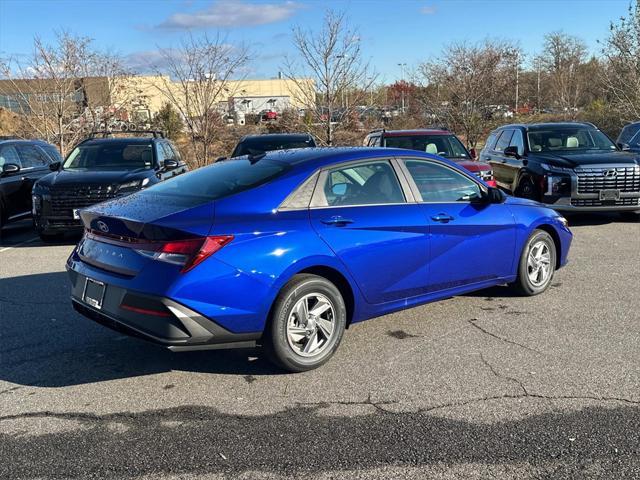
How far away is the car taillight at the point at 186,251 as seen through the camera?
3.85 metres

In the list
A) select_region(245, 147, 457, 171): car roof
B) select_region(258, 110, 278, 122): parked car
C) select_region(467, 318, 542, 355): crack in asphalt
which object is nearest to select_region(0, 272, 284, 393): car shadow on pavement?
select_region(245, 147, 457, 171): car roof

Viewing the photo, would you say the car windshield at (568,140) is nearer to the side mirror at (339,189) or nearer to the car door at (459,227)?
the car door at (459,227)

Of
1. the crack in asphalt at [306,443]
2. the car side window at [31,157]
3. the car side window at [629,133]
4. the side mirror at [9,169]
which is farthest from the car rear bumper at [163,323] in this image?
the car side window at [629,133]

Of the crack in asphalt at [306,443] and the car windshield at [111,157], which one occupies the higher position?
the car windshield at [111,157]

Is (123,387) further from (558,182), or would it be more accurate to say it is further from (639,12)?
(639,12)

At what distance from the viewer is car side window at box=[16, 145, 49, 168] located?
11.6m

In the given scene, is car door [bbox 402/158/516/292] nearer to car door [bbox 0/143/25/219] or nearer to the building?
car door [bbox 0/143/25/219]

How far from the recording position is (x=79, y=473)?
10.2ft

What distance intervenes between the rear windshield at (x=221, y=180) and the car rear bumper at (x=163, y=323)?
2.84ft

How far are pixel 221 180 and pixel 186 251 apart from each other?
3.53ft

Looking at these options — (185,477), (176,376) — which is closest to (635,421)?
(185,477)

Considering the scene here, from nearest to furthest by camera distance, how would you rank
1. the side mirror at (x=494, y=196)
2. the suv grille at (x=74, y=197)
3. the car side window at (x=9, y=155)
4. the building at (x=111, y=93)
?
the side mirror at (x=494, y=196) → the suv grille at (x=74, y=197) → the car side window at (x=9, y=155) → the building at (x=111, y=93)

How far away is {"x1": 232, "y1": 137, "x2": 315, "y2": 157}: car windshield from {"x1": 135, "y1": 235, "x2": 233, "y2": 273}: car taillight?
26.8ft

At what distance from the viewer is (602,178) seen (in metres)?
10.1
